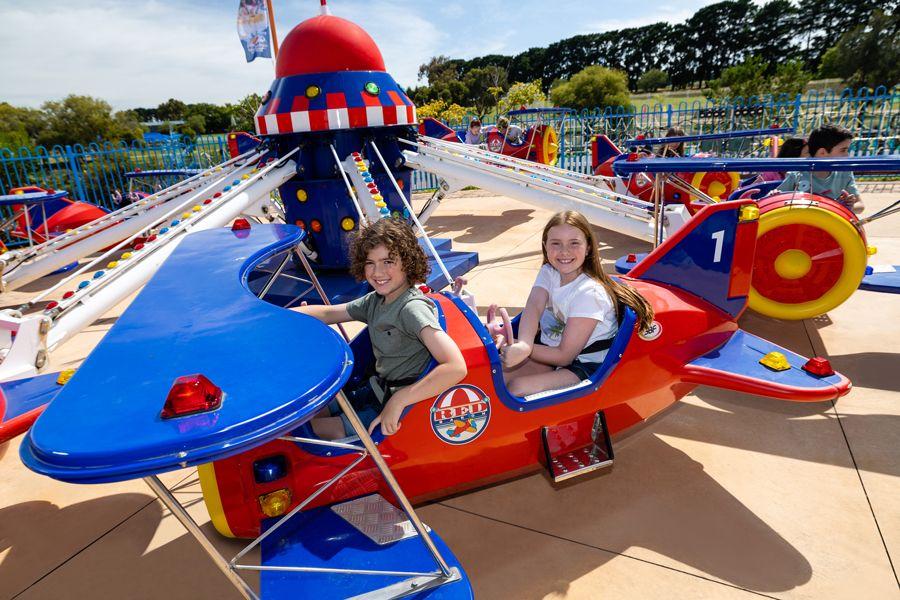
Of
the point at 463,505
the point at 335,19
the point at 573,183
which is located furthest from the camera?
the point at 573,183

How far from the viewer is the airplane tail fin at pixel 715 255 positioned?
3.12 m

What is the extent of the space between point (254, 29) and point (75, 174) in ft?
25.3

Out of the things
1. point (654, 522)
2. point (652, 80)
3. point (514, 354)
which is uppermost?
point (652, 80)

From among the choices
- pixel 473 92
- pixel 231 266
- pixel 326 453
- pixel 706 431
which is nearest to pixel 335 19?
pixel 231 266

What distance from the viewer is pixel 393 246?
2.21 metres

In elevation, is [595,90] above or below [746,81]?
above

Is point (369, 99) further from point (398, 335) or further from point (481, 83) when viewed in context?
point (481, 83)

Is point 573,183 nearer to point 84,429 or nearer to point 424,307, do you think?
point 424,307

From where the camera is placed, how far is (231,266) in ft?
8.39

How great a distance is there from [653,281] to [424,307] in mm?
1796

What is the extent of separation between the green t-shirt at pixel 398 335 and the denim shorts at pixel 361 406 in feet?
0.86

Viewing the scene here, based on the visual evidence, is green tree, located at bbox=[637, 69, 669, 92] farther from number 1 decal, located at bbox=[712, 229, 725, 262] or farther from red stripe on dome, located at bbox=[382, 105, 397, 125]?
number 1 decal, located at bbox=[712, 229, 725, 262]

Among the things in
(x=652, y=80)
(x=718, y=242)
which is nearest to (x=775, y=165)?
(x=718, y=242)

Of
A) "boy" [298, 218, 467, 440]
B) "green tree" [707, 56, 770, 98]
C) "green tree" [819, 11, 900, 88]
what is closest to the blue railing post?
"boy" [298, 218, 467, 440]
